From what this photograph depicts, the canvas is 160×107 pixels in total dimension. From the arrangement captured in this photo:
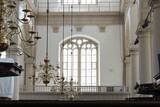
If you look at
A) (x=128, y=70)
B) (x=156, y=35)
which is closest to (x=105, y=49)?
(x=128, y=70)

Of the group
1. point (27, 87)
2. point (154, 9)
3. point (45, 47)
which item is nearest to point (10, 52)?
point (27, 87)

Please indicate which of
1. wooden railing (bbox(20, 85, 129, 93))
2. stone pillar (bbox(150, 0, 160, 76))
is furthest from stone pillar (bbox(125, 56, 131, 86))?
stone pillar (bbox(150, 0, 160, 76))

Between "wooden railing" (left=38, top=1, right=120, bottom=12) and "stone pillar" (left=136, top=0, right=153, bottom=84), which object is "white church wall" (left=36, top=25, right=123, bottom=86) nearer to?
"wooden railing" (left=38, top=1, right=120, bottom=12)

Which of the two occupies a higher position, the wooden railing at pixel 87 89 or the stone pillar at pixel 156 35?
the stone pillar at pixel 156 35

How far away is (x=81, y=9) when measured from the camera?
2645 cm

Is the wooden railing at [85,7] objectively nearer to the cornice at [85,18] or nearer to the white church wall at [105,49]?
the cornice at [85,18]

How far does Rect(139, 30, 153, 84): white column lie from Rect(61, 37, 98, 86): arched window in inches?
419

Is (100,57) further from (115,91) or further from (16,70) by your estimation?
(16,70)

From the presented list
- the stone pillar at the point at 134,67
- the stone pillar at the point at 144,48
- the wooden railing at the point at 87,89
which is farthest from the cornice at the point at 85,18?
the stone pillar at the point at 144,48

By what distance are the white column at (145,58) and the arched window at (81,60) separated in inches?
419

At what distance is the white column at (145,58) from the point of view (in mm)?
14680

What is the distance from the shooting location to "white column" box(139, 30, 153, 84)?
1468 cm

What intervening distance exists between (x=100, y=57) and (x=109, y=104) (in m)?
21.5

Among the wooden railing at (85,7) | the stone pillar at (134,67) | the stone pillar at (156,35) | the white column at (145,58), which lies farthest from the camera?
the wooden railing at (85,7)
